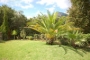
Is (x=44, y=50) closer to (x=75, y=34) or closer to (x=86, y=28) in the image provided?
(x=75, y=34)

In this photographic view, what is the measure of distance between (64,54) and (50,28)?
2839mm

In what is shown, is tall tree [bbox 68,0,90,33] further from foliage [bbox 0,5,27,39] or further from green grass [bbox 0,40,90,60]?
foliage [bbox 0,5,27,39]

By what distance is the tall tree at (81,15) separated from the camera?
1468cm

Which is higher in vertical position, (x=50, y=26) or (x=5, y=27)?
(x=5, y=27)

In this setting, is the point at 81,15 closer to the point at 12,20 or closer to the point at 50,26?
the point at 50,26

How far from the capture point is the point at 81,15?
48.8ft

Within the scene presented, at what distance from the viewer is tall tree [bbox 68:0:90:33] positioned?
48.2 ft

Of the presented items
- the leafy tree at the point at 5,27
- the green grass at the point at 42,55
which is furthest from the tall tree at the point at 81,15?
the leafy tree at the point at 5,27

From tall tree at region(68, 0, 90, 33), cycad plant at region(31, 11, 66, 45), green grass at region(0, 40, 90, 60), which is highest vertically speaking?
tall tree at region(68, 0, 90, 33)

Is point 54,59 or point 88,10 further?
point 88,10

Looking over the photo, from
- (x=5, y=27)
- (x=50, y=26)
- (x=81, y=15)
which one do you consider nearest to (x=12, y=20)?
(x=5, y=27)

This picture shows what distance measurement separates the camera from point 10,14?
22.2 m

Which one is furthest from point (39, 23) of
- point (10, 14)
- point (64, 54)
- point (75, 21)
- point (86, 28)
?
point (10, 14)

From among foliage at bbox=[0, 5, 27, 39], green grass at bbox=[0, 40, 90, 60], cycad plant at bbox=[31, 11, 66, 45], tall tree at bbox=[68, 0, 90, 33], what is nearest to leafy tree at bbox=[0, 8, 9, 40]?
foliage at bbox=[0, 5, 27, 39]
